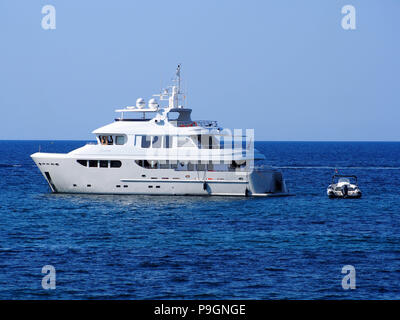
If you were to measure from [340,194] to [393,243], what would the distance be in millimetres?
18035

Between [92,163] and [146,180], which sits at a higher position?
[92,163]

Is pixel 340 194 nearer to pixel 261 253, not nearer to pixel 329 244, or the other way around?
pixel 329 244

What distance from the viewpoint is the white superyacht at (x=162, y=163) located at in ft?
143

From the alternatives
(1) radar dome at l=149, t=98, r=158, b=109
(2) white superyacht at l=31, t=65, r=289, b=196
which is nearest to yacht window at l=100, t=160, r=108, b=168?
(2) white superyacht at l=31, t=65, r=289, b=196

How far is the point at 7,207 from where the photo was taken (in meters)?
42.8

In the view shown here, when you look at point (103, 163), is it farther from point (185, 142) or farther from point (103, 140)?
point (185, 142)

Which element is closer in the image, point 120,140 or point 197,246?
point 197,246

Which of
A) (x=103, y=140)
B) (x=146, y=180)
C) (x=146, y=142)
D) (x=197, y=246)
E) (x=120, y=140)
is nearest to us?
(x=197, y=246)

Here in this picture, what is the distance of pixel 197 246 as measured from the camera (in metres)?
28.9

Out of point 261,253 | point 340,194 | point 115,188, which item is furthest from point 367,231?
point 115,188

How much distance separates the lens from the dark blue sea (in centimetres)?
2195

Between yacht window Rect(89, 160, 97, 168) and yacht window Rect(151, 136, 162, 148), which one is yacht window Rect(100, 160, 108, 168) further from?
yacht window Rect(151, 136, 162, 148)

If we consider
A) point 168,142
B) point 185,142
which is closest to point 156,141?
point 168,142

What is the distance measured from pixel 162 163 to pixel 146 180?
153 cm
